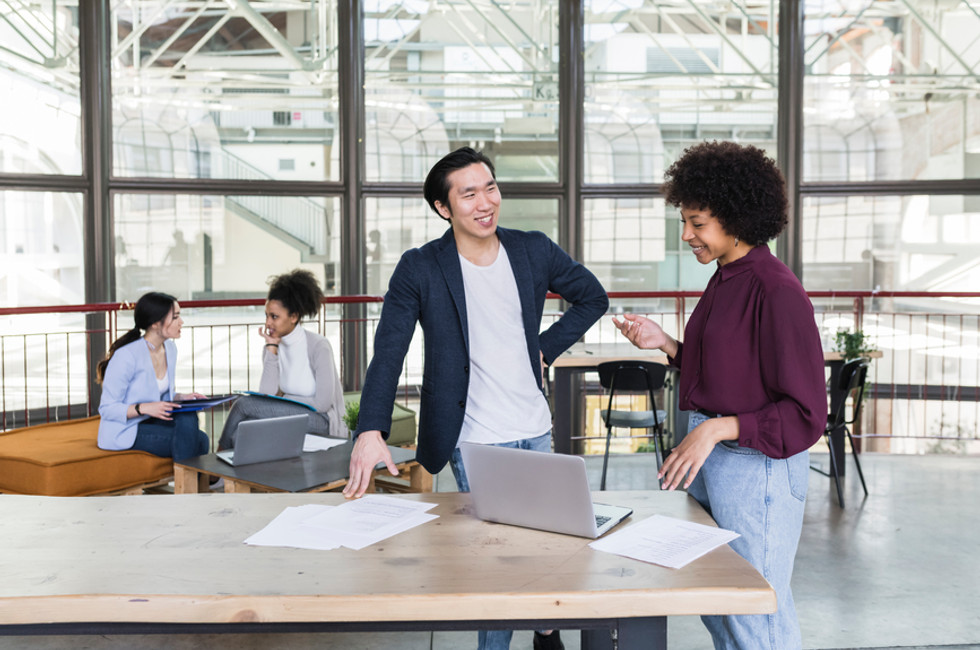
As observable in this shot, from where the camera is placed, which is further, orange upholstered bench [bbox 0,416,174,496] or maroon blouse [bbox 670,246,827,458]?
orange upholstered bench [bbox 0,416,174,496]

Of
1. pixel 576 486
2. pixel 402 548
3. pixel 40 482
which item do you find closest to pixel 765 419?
pixel 576 486

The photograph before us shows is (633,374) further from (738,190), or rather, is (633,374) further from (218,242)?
(218,242)

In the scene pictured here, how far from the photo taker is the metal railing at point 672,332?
650 cm

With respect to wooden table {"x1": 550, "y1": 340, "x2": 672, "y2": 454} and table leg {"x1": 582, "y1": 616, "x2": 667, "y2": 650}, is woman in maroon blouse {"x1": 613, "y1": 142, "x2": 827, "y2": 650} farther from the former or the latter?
wooden table {"x1": 550, "y1": 340, "x2": 672, "y2": 454}

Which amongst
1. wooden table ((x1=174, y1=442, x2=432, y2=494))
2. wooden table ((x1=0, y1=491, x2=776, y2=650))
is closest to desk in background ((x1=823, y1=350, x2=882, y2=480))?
wooden table ((x1=174, y1=442, x2=432, y2=494))

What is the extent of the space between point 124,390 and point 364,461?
2.36 m

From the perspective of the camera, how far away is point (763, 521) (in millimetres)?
1834

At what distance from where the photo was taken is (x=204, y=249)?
7.01 m

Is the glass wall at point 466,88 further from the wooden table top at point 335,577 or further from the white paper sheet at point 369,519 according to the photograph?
the wooden table top at point 335,577

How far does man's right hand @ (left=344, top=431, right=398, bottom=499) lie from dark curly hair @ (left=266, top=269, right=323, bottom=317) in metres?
2.33

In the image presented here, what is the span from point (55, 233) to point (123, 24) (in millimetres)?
1644

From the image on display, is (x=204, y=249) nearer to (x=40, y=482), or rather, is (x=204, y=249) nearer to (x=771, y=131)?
(x=40, y=482)

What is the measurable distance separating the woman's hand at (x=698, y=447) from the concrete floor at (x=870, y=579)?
1.28 m

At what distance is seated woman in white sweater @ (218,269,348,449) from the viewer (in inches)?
167
